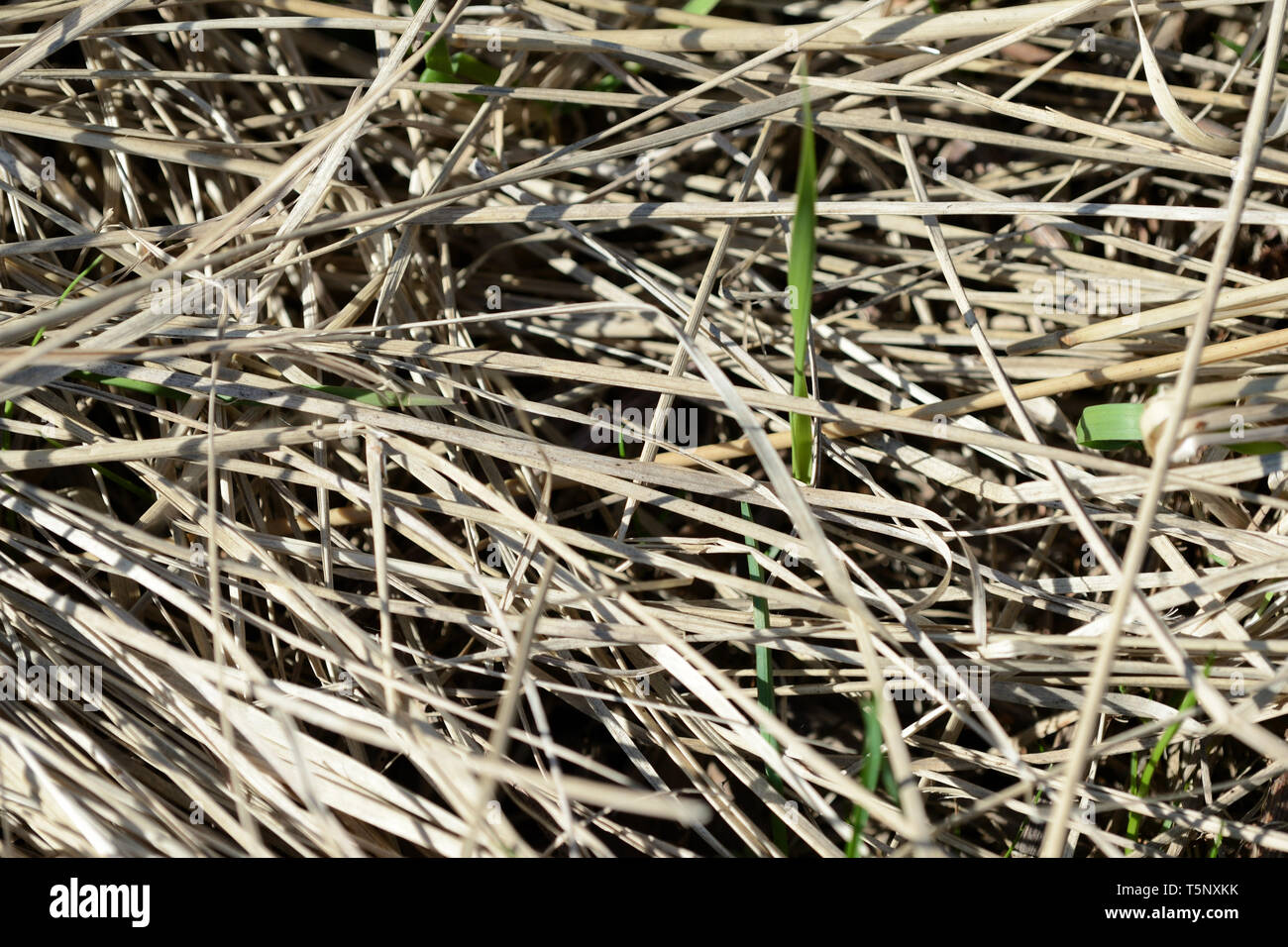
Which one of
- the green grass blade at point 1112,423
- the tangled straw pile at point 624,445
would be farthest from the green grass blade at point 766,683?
the green grass blade at point 1112,423

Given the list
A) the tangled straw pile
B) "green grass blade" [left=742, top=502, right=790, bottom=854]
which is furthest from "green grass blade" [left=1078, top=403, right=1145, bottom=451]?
"green grass blade" [left=742, top=502, right=790, bottom=854]

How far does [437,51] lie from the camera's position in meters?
1.13

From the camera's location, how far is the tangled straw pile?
0.85 meters

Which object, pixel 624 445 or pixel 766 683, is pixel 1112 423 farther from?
pixel 624 445

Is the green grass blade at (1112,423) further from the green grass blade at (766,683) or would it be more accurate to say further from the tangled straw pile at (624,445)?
the green grass blade at (766,683)

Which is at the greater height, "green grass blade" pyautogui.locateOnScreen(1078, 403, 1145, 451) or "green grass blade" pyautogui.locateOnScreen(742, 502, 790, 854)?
"green grass blade" pyautogui.locateOnScreen(1078, 403, 1145, 451)

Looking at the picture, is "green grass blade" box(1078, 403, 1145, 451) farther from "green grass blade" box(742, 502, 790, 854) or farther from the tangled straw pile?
"green grass blade" box(742, 502, 790, 854)

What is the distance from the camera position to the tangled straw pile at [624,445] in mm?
851

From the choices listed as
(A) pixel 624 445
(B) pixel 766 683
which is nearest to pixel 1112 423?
(B) pixel 766 683

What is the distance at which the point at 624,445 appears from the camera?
45.5 inches

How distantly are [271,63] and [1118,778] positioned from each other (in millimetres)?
1540
